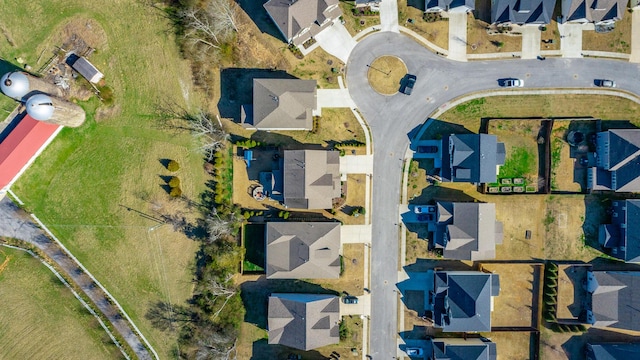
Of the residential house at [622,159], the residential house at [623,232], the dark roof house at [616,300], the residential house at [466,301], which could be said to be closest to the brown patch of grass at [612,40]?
the residential house at [622,159]

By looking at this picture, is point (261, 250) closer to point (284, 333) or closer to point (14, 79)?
point (284, 333)

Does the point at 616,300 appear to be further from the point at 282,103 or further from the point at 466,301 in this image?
the point at 282,103

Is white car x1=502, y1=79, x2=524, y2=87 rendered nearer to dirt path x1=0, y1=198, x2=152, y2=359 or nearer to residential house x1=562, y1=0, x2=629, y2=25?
residential house x1=562, y1=0, x2=629, y2=25

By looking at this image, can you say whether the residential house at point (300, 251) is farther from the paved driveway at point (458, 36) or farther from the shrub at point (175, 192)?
the paved driveway at point (458, 36)

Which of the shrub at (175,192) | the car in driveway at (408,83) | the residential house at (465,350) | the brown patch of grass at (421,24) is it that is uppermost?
the brown patch of grass at (421,24)

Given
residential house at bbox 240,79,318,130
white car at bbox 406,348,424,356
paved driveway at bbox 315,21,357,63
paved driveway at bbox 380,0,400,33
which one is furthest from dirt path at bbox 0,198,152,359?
paved driveway at bbox 380,0,400,33
